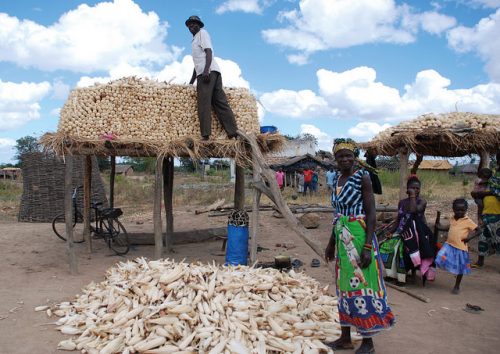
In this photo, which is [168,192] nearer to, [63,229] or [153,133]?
[153,133]

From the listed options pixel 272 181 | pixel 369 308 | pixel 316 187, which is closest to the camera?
pixel 369 308

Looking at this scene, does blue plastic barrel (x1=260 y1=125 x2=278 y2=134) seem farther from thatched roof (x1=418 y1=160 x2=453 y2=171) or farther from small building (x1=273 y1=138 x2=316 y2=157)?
thatched roof (x1=418 y1=160 x2=453 y2=171)

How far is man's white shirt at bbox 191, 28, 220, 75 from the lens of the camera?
683cm

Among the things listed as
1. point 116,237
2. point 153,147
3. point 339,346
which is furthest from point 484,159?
point 116,237

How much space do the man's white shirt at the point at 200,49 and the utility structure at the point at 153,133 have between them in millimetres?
573

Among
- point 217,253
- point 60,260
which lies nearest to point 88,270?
point 60,260

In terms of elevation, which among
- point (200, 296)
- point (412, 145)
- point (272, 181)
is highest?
point (412, 145)

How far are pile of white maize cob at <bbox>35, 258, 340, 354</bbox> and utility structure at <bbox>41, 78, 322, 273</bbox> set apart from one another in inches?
79.6

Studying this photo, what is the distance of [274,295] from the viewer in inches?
178

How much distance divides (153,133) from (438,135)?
511cm

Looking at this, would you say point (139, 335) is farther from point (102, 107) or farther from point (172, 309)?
point (102, 107)

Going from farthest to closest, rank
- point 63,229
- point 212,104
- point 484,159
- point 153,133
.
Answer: point 63,229
point 484,159
point 212,104
point 153,133

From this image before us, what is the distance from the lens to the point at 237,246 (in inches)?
263

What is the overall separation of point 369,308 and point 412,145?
5.46 meters
